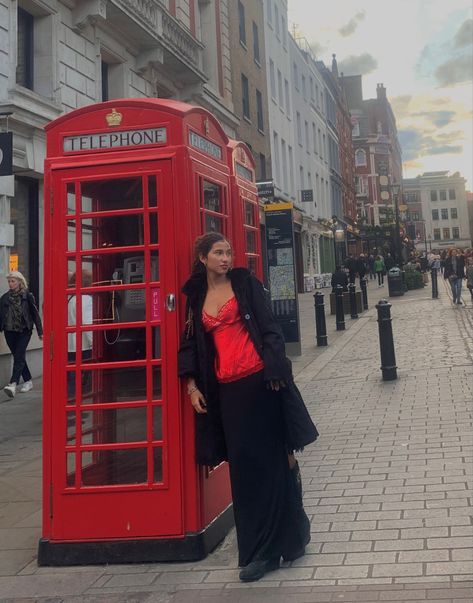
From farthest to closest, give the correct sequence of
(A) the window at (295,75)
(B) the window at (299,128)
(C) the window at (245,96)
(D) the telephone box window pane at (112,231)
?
(B) the window at (299,128) → (A) the window at (295,75) → (C) the window at (245,96) → (D) the telephone box window pane at (112,231)

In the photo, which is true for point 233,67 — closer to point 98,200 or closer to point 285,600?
point 98,200

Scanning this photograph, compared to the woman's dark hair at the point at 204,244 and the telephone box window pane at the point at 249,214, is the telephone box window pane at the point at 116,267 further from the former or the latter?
the telephone box window pane at the point at 249,214

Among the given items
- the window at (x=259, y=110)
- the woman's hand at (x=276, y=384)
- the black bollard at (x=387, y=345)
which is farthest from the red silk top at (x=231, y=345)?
the window at (x=259, y=110)

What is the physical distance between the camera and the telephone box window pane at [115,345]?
4.16 metres

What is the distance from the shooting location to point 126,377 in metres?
4.23

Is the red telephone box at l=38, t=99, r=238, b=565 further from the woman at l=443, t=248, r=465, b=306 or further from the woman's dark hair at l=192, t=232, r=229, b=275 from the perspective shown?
the woman at l=443, t=248, r=465, b=306

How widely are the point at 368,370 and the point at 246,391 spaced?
23.9 ft

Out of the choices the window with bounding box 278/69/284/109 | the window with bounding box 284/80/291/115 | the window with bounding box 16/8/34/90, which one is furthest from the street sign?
the window with bounding box 284/80/291/115

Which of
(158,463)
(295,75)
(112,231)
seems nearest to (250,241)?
(112,231)

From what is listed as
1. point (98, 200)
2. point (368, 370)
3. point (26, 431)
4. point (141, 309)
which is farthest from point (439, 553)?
point (368, 370)

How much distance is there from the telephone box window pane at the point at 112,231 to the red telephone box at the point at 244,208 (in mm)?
796

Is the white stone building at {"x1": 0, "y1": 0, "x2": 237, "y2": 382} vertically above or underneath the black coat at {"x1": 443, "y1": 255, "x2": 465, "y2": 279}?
above

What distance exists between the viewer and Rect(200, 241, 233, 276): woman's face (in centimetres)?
378

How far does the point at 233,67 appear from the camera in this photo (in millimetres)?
26422
